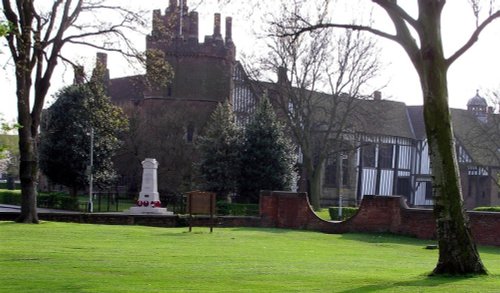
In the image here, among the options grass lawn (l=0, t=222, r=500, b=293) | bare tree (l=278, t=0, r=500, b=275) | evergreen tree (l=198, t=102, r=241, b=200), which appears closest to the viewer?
grass lawn (l=0, t=222, r=500, b=293)

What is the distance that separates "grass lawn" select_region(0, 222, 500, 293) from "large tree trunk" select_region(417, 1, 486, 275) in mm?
699

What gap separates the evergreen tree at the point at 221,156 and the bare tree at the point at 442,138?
33649 mm

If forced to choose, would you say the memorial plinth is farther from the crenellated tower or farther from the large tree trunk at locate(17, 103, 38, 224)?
the crenellated tower

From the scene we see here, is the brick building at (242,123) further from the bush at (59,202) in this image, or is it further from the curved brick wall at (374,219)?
the curved brick wall at (374,219)

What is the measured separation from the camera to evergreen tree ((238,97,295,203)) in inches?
1815

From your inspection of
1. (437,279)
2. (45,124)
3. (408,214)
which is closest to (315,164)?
(45,124)

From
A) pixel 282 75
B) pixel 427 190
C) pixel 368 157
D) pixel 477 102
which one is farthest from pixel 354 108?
pixel 477 102

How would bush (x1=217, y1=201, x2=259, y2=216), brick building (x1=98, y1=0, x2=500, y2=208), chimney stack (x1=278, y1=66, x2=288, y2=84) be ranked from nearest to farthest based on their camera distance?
1. bush (x1=217, y1=201, x2=259, y2=216)
2. chimney stack (x1=278, y1=66, x2=288, y2=84)
3. brick building (x1=98, y1=0, x2=500, y2=208)

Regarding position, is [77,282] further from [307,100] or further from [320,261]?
[307,100]

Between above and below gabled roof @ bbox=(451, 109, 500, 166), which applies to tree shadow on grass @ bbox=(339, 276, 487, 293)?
below

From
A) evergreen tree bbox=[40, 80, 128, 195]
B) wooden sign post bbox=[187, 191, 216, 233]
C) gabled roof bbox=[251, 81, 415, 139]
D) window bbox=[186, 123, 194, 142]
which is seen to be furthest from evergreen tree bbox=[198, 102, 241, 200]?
wooden sign post bbox=[187, 191, 216, 233]

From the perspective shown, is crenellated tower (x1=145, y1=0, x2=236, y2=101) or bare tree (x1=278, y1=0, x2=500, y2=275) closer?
bare tree (x1=278, y1=0, x2=500, y2=275)

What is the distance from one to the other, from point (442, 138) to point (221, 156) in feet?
113

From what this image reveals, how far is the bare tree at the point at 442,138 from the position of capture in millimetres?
12922
